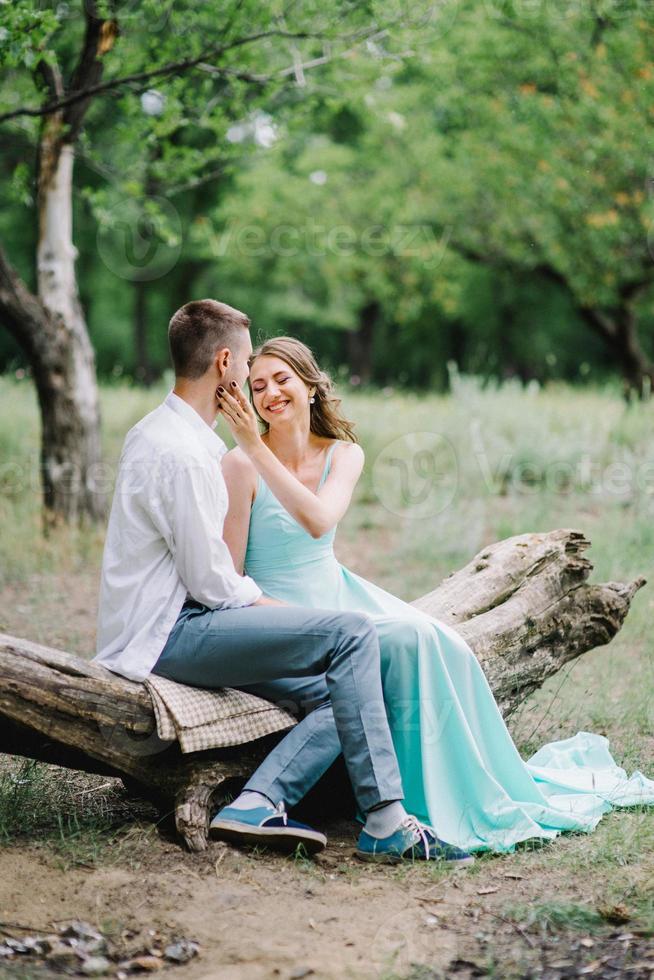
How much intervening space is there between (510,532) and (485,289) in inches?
760

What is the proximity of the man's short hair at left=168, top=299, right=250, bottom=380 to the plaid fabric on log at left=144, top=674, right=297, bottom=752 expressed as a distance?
1067 mm

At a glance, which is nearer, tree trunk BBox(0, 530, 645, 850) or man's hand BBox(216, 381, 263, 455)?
tree trunk BBox(0, 530, 645, 850)

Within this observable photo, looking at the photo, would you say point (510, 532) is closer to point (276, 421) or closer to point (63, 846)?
point (276, 421)

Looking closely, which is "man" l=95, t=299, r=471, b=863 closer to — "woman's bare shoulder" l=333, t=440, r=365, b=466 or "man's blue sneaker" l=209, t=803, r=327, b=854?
"man's blue sneaker" l=209, t=803, r=327, b=854

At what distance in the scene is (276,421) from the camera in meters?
4.25

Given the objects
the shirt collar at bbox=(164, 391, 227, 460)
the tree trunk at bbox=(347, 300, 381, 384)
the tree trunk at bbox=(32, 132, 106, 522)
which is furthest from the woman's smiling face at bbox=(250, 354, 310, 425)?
the tree trunk at bbox=(347, 300, 381, 384)

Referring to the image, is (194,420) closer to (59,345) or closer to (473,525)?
(59,345)

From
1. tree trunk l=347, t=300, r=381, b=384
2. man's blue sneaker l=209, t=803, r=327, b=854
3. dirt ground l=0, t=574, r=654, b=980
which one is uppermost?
tree trunk l=347, t=300, r=381, b=384

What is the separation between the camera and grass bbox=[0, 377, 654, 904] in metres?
3.85

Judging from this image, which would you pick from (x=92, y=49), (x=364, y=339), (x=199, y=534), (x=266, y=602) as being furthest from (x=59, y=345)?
(x=364, y=339)

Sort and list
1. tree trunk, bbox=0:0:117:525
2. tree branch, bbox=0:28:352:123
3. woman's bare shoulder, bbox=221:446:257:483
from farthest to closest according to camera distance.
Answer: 1. tree trunk, bbox=0:0:117:525
2. tree branch, bbox=0:28:352:123
3. woman's bare shoulder, bbox=221:446:257:483

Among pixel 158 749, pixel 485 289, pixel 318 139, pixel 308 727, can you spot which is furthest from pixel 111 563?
pixel 485 289

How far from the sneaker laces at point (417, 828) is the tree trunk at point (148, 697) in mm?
568

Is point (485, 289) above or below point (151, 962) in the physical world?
above
